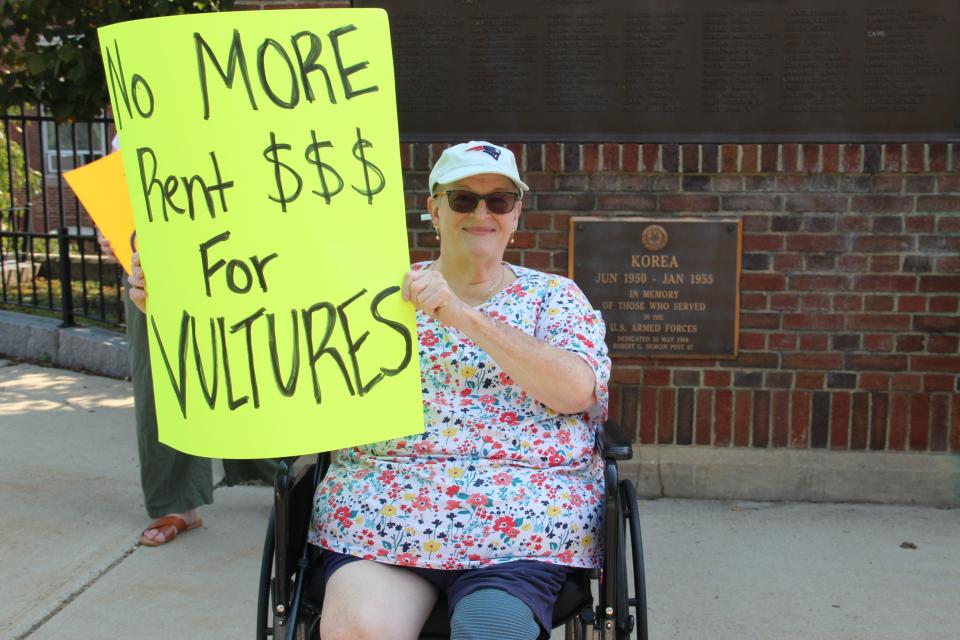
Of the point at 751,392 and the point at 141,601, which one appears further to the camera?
the point at 751,392

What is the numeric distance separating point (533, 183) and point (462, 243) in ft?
6.07

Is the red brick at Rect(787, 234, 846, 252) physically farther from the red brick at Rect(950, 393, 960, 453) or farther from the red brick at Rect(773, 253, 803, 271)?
→ the red brick at Rect(950, 393, 960, 453)

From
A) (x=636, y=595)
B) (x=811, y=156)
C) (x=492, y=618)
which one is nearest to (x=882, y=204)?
(x=811, y=156)

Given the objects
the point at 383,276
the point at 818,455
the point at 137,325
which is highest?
the point at 383,276

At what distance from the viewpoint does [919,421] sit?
4410 millimetres

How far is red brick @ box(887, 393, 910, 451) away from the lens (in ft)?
14.4

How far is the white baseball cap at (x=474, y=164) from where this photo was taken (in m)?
2.57

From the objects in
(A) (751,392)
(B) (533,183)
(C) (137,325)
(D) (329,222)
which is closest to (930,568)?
(A) (751,392)

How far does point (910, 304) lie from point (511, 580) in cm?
275

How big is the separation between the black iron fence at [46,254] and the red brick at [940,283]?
3645mm

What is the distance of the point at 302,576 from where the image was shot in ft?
8.09

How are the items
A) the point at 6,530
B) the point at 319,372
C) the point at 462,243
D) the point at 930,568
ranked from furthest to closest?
the point at 6,530 → the point at 930,568 → the point at 462,243 → the point at 319,372

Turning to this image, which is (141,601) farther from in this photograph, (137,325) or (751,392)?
(751,392)

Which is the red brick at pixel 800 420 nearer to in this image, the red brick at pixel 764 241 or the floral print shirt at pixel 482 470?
the red brick at pixel 764 241
